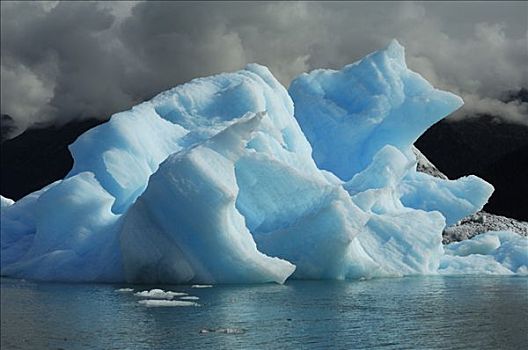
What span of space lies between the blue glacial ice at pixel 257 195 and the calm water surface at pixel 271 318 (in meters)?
0.96

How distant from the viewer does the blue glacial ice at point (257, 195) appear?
16.2m

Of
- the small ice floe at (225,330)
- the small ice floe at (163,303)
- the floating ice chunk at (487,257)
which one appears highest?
the floating ice chunk at (487,257)

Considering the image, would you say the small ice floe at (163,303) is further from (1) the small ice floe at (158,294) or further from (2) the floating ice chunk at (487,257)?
(2) the floating ice chunk at (487,257)

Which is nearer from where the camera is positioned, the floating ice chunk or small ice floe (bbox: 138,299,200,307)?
small ice floe (bbox: 138,299,200,307)

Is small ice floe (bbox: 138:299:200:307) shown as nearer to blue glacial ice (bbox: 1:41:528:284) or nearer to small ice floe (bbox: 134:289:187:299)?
small ice floe (bbox: 134:289:187:299)

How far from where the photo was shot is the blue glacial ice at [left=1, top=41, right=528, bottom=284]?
53.0ft

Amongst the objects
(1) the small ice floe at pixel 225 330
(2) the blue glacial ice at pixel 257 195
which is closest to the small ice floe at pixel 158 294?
(2) the blue glacial ice at pixel 257 195

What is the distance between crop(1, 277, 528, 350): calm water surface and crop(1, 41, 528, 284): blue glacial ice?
962 mm

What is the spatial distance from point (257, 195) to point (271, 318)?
7279 mm

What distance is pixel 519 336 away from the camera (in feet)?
35.0

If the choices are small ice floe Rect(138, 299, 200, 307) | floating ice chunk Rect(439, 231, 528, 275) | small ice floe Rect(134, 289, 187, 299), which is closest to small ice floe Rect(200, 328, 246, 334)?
small ice floe Rect(138, 299, 200, 307)

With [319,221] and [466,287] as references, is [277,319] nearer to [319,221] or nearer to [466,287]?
[319,221]

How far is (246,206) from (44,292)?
5.79m

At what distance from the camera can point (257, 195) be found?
18.9m
